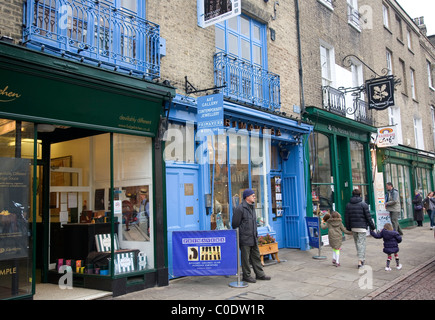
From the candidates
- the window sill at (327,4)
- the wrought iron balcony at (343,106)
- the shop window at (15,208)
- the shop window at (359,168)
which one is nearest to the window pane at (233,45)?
the wrought iron balcony at (343,106)

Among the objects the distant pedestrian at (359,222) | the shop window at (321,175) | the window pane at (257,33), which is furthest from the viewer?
the shop window at (321,175)

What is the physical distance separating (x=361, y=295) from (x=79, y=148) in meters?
6.18

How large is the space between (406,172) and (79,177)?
58.5ft

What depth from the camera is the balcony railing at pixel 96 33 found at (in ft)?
19.7

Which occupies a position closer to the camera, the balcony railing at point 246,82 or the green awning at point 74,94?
the green awning at point 74,94

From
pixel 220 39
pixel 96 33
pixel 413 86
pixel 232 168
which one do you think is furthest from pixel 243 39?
pixel 413 86

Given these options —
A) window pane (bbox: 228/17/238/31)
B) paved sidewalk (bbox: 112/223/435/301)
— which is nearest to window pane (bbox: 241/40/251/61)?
window pane (bbox: 228/17/238/31)

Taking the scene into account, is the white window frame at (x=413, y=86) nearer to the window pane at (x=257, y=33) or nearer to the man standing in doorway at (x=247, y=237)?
the window pane at (x=257, y=33)

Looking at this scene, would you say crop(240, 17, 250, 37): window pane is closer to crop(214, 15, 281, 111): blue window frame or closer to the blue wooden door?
crop(214, 15, 281, 111): blue window frame

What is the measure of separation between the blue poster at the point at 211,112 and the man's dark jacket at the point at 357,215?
3.84 m

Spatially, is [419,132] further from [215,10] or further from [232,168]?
[215,10]

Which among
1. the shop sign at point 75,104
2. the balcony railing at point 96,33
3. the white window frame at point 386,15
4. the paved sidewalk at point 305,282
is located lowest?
the paved sidewalk at point 305,282

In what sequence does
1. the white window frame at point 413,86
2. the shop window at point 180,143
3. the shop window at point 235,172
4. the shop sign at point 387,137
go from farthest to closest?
the white window frame at point 413,86
the shop sign at point 387,137
the shop window at point 235,172
the shop window at point 180,143

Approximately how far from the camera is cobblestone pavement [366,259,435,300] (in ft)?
20.9
